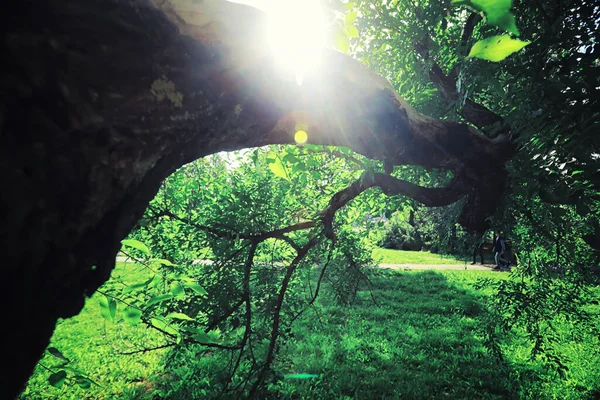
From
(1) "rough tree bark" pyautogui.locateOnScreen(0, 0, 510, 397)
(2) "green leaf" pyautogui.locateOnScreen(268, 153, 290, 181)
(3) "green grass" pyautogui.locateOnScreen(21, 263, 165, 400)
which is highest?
(2) "green leaf" pyautogui.locateOnScreen(268, 153, 290, 181)

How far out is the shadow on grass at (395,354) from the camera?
4023mm

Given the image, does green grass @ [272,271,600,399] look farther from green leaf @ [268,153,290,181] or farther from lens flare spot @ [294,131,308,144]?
lens flare spot @ [294,131,308,144]

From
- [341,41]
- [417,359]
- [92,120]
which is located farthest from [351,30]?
[417,359]

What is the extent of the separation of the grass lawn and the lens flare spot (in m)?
2.09

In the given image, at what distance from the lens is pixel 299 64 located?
1.66m

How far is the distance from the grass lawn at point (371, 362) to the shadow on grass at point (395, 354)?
17 mm

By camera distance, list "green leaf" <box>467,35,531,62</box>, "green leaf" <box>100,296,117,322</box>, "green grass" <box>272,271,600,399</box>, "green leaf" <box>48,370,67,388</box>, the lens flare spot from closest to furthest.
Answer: "green leaf" <box>467,35,531,62</box>
"green leaf" <box>48,370,67,388</box>
"green leaf" <box>100,296,117,322</box>
the lens flare spot
"green grass" <box>272,271,600,399</box>

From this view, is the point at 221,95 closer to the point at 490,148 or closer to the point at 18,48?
the point at 18,48

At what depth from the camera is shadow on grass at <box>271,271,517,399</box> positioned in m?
4.02

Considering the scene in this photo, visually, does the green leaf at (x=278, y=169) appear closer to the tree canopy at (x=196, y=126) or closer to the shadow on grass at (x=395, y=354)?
the tree canopy at (x=196, y=126)

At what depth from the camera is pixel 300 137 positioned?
6.39ft

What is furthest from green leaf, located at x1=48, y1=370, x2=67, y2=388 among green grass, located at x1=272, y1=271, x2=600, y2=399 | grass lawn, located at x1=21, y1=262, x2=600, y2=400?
green grass, located at x1=272, y1=271, x2=600, y2=399

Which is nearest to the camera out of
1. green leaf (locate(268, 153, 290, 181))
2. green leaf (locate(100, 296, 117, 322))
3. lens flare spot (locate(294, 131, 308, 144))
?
green leaf (locate(100, 296, 117, 322))

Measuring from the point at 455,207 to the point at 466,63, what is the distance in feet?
8.25
